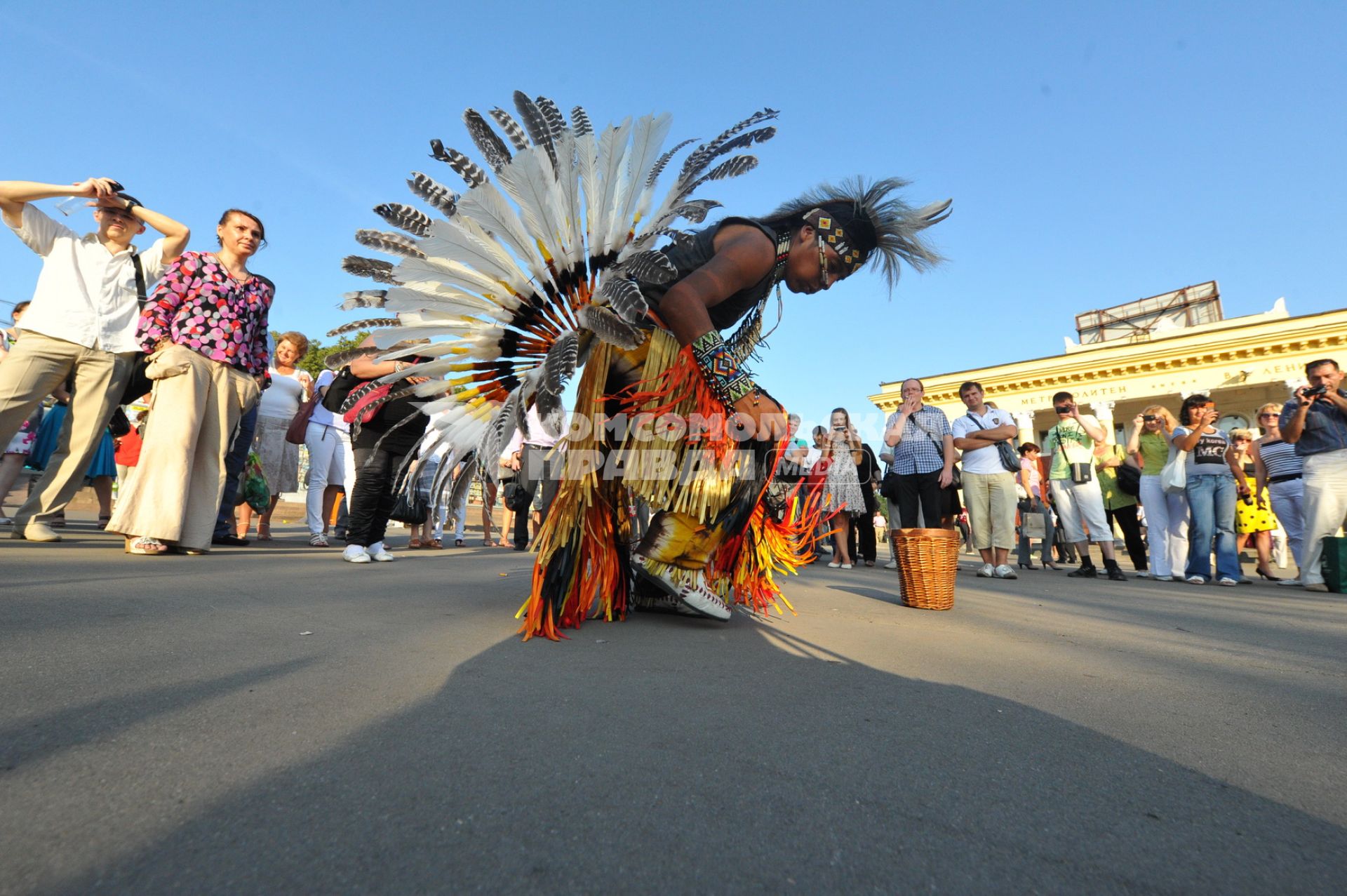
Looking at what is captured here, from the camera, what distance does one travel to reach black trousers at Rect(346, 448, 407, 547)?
14.1 ft

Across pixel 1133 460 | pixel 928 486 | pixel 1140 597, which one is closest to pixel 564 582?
pixel 1140 597

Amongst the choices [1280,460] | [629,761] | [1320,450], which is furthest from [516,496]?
[1280,460]

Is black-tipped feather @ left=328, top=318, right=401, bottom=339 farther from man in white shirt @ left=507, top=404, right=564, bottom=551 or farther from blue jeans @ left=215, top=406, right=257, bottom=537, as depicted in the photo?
blue jeans @ left=215, top=406, right=257, bottom=537

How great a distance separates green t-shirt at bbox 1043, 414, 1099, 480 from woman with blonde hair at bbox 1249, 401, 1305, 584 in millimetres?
1295

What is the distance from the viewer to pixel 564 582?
218 centimetres

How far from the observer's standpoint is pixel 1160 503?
250 inches

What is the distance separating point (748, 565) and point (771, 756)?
5.04ft

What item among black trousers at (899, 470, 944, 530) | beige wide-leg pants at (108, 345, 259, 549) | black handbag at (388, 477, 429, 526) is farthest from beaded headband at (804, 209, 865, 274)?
black trousers at (899, 470, 944, 530)

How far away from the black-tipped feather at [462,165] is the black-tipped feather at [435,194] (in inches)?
4.5

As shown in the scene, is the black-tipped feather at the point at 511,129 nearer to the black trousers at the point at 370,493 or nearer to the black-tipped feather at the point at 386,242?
the black-tipped feather at the point at 386,242

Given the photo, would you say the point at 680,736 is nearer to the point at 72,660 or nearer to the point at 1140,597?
the point at 72,660

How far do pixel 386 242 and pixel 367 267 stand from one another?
12cm

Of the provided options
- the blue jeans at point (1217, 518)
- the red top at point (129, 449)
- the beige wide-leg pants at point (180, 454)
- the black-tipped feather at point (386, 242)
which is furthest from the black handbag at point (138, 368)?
the blue jeans at point (1217, 518)

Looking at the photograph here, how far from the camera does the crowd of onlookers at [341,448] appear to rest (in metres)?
3.61
